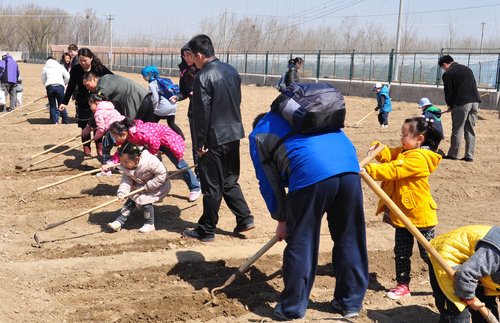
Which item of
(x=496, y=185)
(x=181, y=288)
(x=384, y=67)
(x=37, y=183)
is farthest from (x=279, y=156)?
(x=384, y=67)

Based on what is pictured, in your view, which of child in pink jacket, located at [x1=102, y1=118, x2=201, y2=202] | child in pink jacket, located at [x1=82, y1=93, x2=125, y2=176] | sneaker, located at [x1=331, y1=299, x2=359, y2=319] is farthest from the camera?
child in pink jacket, located at [x1=82, y1=93, x2=125, y2=176]

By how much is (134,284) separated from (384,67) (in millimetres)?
23416

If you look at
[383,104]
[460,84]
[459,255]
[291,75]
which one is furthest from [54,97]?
[459,255]

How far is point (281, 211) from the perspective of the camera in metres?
3.78

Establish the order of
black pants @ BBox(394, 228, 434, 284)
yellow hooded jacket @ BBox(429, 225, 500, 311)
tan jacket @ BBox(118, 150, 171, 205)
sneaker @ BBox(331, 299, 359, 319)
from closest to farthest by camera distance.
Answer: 1. yellow hooded jacket @ BBox(429, 225, 500, 311)
2. sneaker @ BBox(331, 299, 359, 319)
3. black pants @ BBox(394, 228, 434, 284)
4. tan jacket @ BBox(118, 150, 171, 205)

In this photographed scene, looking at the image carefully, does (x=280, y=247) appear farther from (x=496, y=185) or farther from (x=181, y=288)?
(x=496, y=185)

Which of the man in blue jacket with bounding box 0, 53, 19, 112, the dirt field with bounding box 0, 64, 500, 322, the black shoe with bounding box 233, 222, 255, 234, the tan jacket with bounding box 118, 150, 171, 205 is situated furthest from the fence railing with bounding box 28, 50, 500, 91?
the tan jacket with bounding box 118, 150, 171, 205

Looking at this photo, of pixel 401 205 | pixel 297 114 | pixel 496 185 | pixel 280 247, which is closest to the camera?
pixel 297 114

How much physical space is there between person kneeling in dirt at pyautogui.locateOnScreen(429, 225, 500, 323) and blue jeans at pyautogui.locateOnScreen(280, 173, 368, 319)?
0.54 metres

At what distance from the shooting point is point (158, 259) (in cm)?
505

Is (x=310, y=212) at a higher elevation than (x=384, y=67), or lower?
lower

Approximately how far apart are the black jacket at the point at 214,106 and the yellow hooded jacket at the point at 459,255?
246 cm

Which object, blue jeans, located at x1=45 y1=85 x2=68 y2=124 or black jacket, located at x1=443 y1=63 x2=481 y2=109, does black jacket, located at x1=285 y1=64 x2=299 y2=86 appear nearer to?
black jacket, located at x1=443 y1=63 x2=481 y2=109

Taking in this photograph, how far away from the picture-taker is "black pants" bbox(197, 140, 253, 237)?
5.26m
